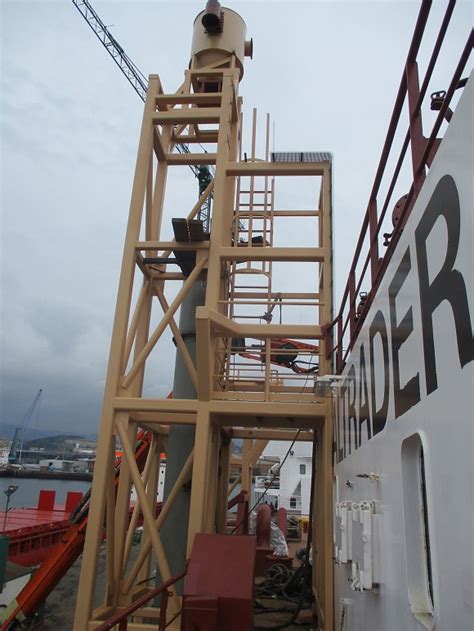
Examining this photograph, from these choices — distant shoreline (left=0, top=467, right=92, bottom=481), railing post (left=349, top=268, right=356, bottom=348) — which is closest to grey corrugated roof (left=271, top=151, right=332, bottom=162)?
railing post (left=349, top=268, right=356, bottom=348)

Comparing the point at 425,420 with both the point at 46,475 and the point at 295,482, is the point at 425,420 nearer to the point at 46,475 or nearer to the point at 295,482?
the point at 295,482

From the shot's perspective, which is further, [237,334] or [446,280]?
[237,334]

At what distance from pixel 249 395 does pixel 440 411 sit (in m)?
6.84

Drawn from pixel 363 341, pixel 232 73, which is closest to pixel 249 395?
pixel 363 341

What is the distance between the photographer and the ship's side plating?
183cm

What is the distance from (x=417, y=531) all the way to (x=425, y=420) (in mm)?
646

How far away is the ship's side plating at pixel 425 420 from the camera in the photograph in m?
1.83

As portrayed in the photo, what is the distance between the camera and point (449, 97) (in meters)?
2.46

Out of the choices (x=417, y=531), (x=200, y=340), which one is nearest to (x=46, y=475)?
Result: (x=200, y=340)

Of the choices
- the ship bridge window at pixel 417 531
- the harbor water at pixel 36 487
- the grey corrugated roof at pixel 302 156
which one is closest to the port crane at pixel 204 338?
the grey corrugated roof at pixel 302 156

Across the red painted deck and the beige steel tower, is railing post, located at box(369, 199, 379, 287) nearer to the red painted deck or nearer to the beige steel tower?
the beige steel tower

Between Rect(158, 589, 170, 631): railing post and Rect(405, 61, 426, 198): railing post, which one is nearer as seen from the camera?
Rect(405, 61, 426, 198): railing post

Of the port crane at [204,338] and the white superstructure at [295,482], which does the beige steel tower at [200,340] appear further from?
the white superstructure at [295,482]

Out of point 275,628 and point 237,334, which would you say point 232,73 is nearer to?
point 237,334
